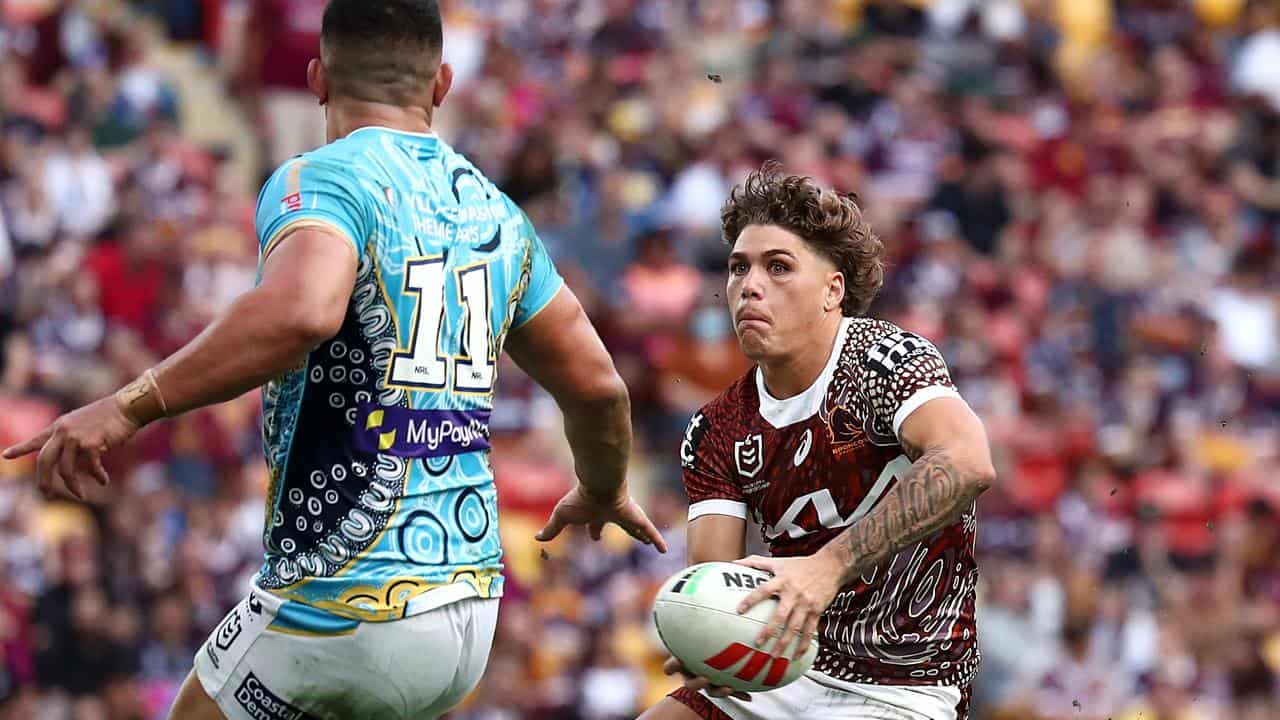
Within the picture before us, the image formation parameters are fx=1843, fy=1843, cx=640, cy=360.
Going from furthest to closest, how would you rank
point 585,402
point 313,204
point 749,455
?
point 749,455, point 585,402, point 313,204

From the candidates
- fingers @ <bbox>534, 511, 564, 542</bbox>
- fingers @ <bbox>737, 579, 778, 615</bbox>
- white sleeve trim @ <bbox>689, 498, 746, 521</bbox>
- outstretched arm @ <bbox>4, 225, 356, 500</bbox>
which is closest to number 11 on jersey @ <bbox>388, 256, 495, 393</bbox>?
outstretched arm @ <bbox>4, 225, 356, 500</bbox>

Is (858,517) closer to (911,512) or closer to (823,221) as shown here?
(911,512)

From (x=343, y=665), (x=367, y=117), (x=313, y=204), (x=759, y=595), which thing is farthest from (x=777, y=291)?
(x=343, y=665)

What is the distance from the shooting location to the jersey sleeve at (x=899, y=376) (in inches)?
189

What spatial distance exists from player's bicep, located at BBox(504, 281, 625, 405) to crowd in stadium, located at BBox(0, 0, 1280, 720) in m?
6.59

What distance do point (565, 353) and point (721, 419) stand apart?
→ 0.82 meters

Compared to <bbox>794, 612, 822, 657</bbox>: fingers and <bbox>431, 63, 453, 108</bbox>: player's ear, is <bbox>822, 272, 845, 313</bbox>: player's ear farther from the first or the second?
<bbox>431, 63, 453, 108</bbox>: player's ear

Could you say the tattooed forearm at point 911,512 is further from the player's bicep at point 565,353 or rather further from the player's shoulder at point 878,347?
the player's bicep at point 565,353

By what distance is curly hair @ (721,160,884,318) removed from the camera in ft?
17.5

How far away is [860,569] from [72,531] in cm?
787

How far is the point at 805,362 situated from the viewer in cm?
526

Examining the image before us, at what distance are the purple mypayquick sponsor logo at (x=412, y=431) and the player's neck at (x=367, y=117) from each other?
695 mm

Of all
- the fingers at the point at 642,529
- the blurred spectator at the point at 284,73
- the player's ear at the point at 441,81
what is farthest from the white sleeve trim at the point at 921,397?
the blurred spectator at the point at 284,73

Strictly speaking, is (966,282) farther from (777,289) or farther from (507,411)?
(777,289)
